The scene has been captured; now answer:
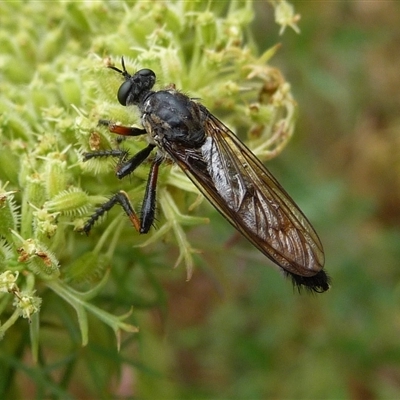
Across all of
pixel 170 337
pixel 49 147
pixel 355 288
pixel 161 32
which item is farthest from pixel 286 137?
pixel 170 337

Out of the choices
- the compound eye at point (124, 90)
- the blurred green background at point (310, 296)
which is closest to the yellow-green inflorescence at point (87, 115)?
the compound eye at point (124, 90)

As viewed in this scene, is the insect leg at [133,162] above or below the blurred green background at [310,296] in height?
below

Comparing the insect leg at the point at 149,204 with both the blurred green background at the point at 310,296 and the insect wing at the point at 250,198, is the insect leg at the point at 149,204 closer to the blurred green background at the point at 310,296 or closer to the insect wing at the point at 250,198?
the insect wing at the point at 250,198

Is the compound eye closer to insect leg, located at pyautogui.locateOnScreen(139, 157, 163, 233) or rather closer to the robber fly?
the robber fly

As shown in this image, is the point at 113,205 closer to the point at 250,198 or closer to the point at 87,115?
the point at 87,115

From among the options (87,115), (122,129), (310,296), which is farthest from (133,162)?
(310,296)

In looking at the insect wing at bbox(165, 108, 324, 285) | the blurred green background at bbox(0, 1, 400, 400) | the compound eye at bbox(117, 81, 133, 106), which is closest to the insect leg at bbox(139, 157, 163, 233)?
the insect wing at bbox(165, 108, 324, 285)
